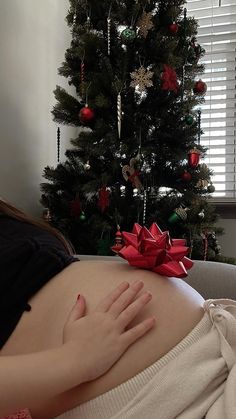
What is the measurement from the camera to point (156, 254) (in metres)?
0.76

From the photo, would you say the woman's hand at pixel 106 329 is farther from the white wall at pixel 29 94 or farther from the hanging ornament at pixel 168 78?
the white wall at pixel 29 94

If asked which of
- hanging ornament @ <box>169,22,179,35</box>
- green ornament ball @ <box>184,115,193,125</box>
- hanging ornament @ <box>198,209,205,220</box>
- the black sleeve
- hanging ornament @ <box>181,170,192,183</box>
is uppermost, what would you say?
hanging ornament @ <box>169,22,179,35</box>

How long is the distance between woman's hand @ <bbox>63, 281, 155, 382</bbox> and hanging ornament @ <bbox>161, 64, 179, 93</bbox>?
0.96 metres

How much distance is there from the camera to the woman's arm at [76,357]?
0.62 m

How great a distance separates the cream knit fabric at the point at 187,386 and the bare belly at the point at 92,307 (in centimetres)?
1

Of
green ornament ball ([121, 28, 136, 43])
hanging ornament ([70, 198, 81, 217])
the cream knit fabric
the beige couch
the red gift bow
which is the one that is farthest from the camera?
hanging ornament ([70, 198, 81, 217])

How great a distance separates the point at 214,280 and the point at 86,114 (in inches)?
30.0

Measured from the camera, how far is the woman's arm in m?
0.62

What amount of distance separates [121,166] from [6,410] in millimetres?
1031

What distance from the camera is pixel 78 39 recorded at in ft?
5.19

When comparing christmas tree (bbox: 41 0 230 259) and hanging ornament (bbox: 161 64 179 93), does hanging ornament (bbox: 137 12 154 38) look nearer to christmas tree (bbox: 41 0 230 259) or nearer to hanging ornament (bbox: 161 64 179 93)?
christmas tree (bbox: 41 0 230 259)

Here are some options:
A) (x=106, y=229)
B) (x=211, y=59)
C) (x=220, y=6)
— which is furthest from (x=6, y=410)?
(x=220, y=6)

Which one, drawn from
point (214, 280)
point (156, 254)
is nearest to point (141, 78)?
point (214, 280)

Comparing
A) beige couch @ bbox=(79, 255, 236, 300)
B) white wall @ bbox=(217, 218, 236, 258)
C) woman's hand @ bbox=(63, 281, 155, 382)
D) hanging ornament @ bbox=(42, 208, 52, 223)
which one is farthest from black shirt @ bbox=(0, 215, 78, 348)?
white wall @ bbox=(217, 218, 236, 258)
